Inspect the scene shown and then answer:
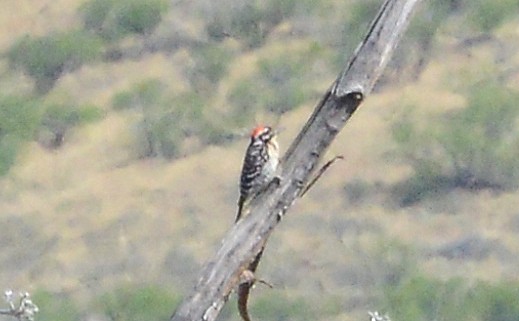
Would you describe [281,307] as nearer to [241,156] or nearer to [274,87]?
[241,156]

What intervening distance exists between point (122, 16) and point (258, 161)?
25.7 m

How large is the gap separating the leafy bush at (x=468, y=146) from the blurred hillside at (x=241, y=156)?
1.4 inches

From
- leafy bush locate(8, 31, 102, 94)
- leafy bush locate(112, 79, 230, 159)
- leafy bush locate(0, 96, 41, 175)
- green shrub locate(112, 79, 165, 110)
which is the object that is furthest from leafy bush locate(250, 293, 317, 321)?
leafy bush locate(8, 31, 102, 94)

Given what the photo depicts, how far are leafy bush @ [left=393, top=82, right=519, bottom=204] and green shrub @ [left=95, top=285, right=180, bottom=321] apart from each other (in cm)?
482

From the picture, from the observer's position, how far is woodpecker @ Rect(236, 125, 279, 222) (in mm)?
3263

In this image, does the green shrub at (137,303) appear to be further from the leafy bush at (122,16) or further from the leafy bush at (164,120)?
the leafy bush at (122,16)

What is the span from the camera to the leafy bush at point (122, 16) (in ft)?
94.2

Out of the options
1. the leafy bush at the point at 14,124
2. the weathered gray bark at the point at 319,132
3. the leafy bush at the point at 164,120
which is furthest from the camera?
the leafy bush at the point at 14,124

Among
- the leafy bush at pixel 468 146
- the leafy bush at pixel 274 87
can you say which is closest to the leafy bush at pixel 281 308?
the leafy bush at pixel 468 146

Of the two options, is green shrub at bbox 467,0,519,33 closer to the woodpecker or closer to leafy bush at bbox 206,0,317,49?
leafy bush at bbox 206,0,317,49

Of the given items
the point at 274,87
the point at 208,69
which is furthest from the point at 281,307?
the point at 208,69

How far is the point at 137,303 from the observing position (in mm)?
16062

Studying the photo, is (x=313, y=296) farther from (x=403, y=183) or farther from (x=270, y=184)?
(x=270, y=184)

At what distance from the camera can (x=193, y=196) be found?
21609 millimetres
